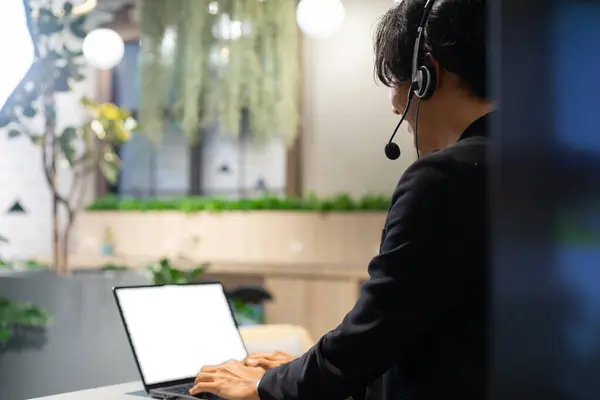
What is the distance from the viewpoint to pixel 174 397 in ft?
4.24

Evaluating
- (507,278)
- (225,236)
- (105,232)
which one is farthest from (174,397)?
(105,232)

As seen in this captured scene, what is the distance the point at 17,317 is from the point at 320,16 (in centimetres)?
302

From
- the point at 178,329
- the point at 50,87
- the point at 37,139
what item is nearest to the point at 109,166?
the point at 37,139

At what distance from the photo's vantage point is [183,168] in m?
5.93

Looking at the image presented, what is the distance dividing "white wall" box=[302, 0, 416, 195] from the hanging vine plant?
0.46ft

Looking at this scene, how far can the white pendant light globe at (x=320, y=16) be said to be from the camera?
15.8ft

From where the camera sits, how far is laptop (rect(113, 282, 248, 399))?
1.38 meters

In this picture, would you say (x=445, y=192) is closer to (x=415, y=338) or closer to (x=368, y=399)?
(x=415, y=338)

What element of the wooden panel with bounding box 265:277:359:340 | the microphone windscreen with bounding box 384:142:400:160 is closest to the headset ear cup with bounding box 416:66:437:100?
the microphone windscreen with bounding box 384:142:400:160

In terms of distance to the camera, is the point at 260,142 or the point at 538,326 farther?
the point at 260,142

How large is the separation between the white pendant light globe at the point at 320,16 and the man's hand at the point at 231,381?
12.3 ft

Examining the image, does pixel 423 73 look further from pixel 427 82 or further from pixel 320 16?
pixel 320 16

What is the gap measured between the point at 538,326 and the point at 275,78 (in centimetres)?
493

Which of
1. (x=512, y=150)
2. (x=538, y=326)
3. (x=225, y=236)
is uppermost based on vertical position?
(x=512, y=150)
